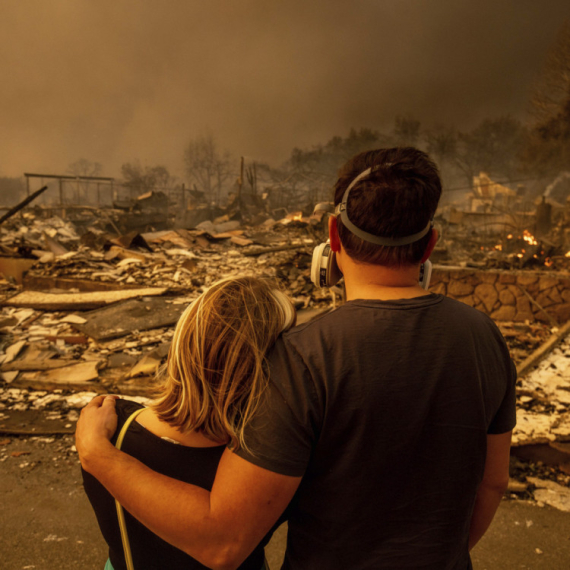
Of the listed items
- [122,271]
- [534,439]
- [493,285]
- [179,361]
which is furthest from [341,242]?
[122,271]

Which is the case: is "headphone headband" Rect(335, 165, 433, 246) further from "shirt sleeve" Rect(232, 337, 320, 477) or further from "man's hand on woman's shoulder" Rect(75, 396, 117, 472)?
"man's hand on woman's shoulder" Rect(75, 396, 117, 472)

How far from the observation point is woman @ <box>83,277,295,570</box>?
882mm

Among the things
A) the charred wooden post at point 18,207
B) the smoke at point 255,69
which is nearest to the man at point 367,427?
the charred wooden post at point 18,207

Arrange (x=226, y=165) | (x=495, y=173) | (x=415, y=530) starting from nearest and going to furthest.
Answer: (x=415, y=530) < (x=495, y=173) < (x=226, y=165)

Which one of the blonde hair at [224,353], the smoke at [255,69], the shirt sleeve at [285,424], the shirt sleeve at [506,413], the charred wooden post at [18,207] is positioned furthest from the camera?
the smoke at [255,69]

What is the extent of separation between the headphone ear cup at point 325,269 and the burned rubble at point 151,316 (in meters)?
0.16

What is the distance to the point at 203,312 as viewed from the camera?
3.07 feet

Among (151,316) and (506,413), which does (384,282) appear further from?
(151,316)

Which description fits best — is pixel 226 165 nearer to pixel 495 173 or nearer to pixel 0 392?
pixel 495 173

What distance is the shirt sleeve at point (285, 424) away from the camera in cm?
77

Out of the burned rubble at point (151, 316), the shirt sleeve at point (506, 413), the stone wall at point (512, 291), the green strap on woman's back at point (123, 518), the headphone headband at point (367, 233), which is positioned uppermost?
the headphone headband at point (367, 233)

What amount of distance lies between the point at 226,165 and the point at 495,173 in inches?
1543

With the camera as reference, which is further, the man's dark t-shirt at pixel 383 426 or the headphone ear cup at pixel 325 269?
the headphone ear cup at pixel 325 269

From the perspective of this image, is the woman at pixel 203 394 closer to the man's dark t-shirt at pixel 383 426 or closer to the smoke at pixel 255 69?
the man's dark t-shirt at pixel 383 426
